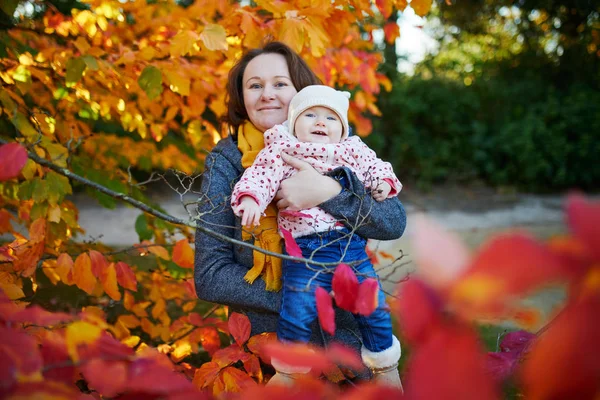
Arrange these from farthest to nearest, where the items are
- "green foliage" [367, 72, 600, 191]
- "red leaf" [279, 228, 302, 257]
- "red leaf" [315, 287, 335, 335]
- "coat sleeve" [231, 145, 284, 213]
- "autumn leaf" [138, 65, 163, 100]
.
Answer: "green foliage" [367, 72, 600, 191] → "autumn leaf" [138, 65, 163, 100] → "coat sleeve" [231, 145, 284, 213] → "red leaf" [279, 228, 302, 257] → "red leaf" [315, 287, 335, 335]

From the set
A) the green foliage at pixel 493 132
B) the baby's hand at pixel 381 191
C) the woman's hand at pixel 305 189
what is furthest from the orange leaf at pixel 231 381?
the green foliage at pixel 493 132

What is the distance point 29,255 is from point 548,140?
7.36 metres

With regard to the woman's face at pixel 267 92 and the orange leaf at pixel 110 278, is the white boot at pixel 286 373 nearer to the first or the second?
the orange leaf at pixel 110 278

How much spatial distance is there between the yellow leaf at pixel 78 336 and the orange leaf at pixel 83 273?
104 cm

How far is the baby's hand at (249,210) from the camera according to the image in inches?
58.9

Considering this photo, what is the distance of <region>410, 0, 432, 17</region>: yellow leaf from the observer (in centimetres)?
194

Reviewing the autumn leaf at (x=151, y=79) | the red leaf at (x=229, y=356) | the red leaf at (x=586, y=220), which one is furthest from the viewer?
the autumn leaf at (x=151, y=79)

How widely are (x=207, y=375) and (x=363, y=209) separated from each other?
2.47 feet

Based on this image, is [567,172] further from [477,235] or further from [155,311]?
[155,311]

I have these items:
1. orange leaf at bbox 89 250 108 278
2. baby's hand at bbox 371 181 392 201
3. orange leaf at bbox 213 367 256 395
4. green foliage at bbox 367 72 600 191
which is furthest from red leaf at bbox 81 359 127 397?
green foliage at bbox 367 72 600 191

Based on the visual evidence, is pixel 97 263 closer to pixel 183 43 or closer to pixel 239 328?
pixel 239 328

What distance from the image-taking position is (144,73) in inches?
79.5

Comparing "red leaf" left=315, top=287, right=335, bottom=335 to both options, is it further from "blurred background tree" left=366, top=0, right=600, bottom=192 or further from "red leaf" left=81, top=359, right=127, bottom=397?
"blurred background tree" left=366, top=0, right=600, bottom=192

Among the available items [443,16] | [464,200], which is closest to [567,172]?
[464,200]
